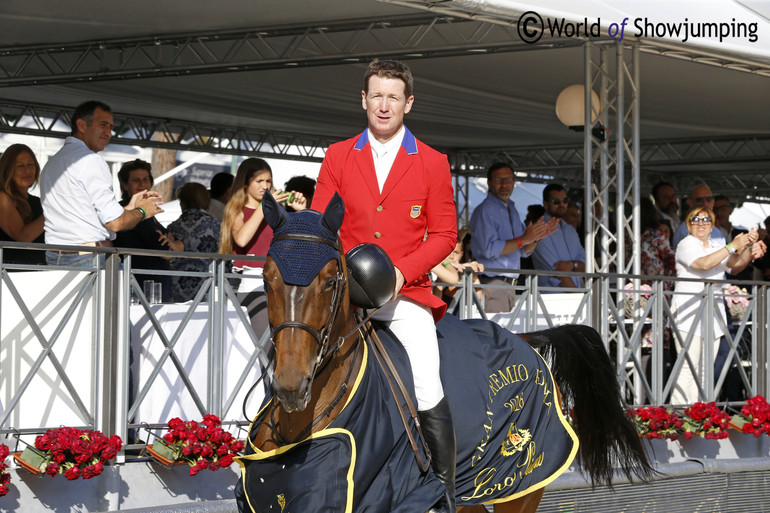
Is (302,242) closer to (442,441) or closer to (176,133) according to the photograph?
(442,441)

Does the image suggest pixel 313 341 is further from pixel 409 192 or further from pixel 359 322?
pixel 409 192

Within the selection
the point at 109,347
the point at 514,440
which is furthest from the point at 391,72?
the point at 109,347

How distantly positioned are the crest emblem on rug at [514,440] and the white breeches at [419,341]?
608 millimetres

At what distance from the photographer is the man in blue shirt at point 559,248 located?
31.0 feet

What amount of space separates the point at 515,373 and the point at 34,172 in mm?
3710

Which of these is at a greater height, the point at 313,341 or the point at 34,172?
the point at 34,172

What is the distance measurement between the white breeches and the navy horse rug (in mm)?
43

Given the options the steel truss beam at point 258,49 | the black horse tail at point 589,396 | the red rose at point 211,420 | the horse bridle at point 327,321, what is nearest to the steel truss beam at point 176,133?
the steel truss beam at point 258,49

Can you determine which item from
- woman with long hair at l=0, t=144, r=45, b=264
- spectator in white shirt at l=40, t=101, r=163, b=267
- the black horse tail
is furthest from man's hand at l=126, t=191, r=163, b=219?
the black horse tail

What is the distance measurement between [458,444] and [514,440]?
458 millimetres

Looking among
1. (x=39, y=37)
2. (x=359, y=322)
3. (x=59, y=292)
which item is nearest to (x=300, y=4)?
(x=39, y=37)

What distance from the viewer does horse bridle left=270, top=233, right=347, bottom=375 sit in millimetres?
2982

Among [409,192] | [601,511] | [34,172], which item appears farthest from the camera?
[34,172]

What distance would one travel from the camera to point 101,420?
5.39 metres
